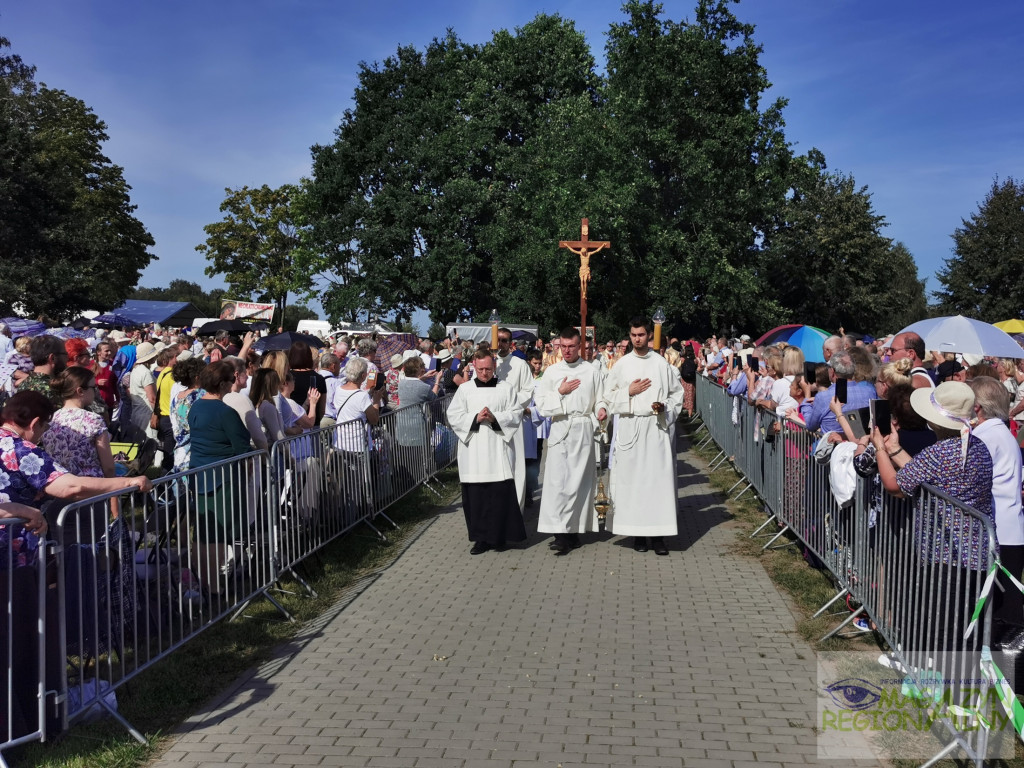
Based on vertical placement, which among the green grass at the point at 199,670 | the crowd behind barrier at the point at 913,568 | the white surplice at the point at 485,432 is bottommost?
the green grass at the point at 199,670

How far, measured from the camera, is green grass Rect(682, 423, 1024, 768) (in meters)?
4.25

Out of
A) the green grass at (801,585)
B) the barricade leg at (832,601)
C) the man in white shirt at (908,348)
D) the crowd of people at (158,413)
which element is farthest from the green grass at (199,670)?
the man in white shirt at (908,348)

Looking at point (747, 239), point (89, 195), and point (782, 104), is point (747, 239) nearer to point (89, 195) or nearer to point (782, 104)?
point (782, 104)

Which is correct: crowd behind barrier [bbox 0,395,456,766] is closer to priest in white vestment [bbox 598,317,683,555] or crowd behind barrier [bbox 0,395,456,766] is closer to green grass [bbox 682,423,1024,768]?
priest in white vestment [bbox 598,317,683,555]

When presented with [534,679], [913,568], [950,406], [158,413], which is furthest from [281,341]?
[950,406]

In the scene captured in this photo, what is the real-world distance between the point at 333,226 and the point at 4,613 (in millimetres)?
36679

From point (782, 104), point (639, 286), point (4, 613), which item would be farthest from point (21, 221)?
point (4, 613)

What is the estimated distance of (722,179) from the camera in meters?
32.3

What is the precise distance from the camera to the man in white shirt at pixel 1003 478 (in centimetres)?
456

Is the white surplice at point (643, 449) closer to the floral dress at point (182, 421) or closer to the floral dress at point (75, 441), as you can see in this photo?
the floral dress at point (182, 421)

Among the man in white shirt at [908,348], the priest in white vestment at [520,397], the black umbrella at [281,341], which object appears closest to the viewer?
the man in white shirt at [908,348]

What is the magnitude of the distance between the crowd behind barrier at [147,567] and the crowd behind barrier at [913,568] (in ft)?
12.4

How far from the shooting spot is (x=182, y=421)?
773 centimetres

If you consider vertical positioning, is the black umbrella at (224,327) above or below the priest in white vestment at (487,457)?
above
